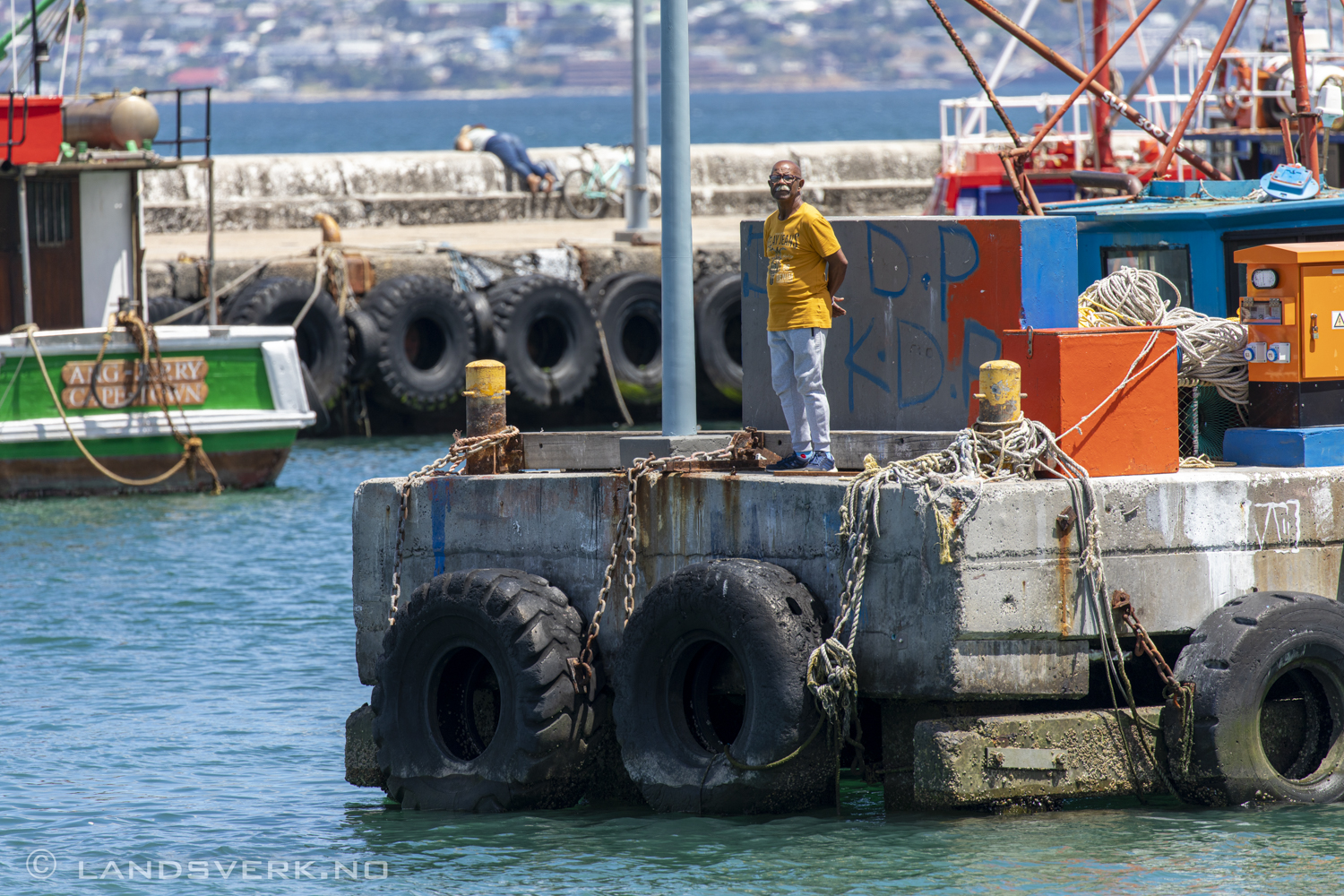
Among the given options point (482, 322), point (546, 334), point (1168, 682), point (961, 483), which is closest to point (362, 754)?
point (961, 483)

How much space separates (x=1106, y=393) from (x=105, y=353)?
39.9ft

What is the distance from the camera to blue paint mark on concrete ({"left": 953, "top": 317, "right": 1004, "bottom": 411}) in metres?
8.80

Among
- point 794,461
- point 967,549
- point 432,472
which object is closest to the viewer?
point 967,549

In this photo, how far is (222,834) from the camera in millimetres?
8961

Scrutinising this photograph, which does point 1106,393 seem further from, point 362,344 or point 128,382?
point 362,344

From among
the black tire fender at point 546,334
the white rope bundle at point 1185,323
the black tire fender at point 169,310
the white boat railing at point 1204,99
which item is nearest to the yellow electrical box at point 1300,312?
the white rope bundle at point 1185,323

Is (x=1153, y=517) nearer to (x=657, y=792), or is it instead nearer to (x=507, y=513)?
(x=657, y=792)

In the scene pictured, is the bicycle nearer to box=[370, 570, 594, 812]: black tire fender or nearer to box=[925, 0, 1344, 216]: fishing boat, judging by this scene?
box=[925, 0, 1344, 216]: fishing boat

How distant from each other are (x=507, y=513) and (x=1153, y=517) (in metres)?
2.98

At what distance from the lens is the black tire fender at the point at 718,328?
24328mm

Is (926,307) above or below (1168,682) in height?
above

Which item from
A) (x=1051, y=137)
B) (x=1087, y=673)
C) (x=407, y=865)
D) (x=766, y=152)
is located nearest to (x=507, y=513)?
(x=407, y=865)

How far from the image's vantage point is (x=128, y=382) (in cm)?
1862

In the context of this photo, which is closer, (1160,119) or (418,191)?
(1160,119)
